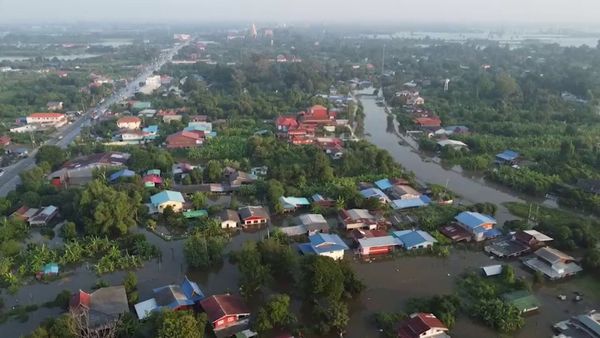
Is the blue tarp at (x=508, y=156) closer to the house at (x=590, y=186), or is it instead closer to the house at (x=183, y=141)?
the house at (x=590, y=186)

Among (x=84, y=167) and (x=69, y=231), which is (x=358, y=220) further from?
(x=84, y=167)

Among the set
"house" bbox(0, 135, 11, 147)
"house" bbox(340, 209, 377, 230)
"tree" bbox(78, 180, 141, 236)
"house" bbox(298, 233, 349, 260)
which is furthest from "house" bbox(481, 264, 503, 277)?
"house" bbox(0, 135, 11, 147)

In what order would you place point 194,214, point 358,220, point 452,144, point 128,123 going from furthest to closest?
1. point 128,123
2. point 452,144
3. point 194,214
4. point 358,220

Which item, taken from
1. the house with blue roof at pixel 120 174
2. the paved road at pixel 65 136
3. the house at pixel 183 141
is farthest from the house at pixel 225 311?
the house at pixel 183 141

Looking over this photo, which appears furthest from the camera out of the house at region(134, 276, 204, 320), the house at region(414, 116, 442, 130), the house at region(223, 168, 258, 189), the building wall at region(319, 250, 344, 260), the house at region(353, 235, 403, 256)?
the house at region(414, 116, 442, 130)

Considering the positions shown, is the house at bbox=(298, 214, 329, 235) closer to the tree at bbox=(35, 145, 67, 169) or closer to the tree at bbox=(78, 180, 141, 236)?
the tree at bbox=(78, 180, 141, 236)

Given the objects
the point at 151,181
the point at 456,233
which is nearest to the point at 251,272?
the point at 456,233
